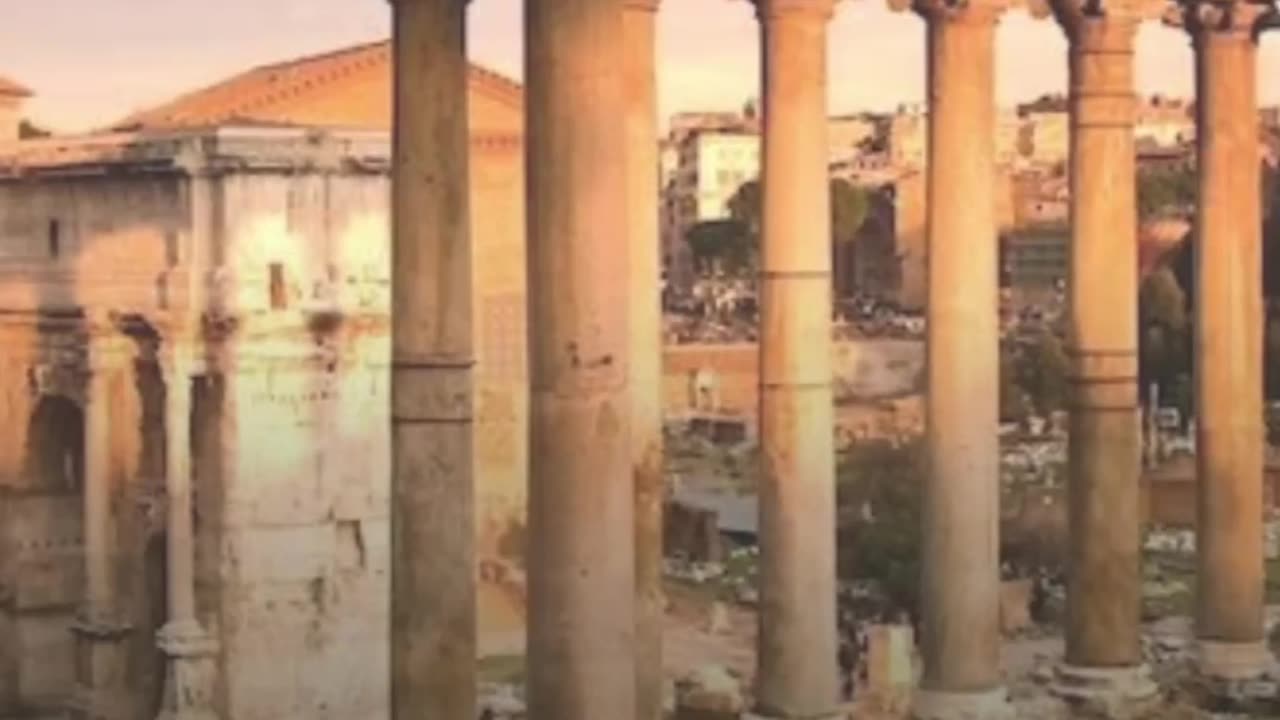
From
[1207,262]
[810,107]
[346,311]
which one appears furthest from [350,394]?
[810,107]

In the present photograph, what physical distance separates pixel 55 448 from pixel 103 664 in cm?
348

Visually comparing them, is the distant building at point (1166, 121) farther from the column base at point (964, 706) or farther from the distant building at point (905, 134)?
the column base at point (964, 706)

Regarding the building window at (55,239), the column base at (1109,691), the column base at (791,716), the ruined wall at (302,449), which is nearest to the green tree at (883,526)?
the ruined wall at (302,449)

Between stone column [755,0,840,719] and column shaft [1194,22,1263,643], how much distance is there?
15.0 feet

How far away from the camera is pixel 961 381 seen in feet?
48.2

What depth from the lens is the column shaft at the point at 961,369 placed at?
1458 cm

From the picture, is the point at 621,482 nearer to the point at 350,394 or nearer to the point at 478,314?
the point at 350,394

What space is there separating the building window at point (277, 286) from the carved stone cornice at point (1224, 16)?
14775 mm

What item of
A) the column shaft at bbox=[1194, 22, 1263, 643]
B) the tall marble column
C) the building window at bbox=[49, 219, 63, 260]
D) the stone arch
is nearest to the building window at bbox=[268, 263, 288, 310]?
the building window at bbox=[49, 219, 63, 260]

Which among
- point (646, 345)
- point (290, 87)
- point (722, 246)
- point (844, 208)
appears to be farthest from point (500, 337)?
point (722, 246)

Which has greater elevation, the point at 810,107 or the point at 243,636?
the point at 810,107

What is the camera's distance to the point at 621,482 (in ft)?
A: 32.6

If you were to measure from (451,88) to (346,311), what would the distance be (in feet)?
65.2

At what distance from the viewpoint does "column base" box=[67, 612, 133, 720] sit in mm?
30766
